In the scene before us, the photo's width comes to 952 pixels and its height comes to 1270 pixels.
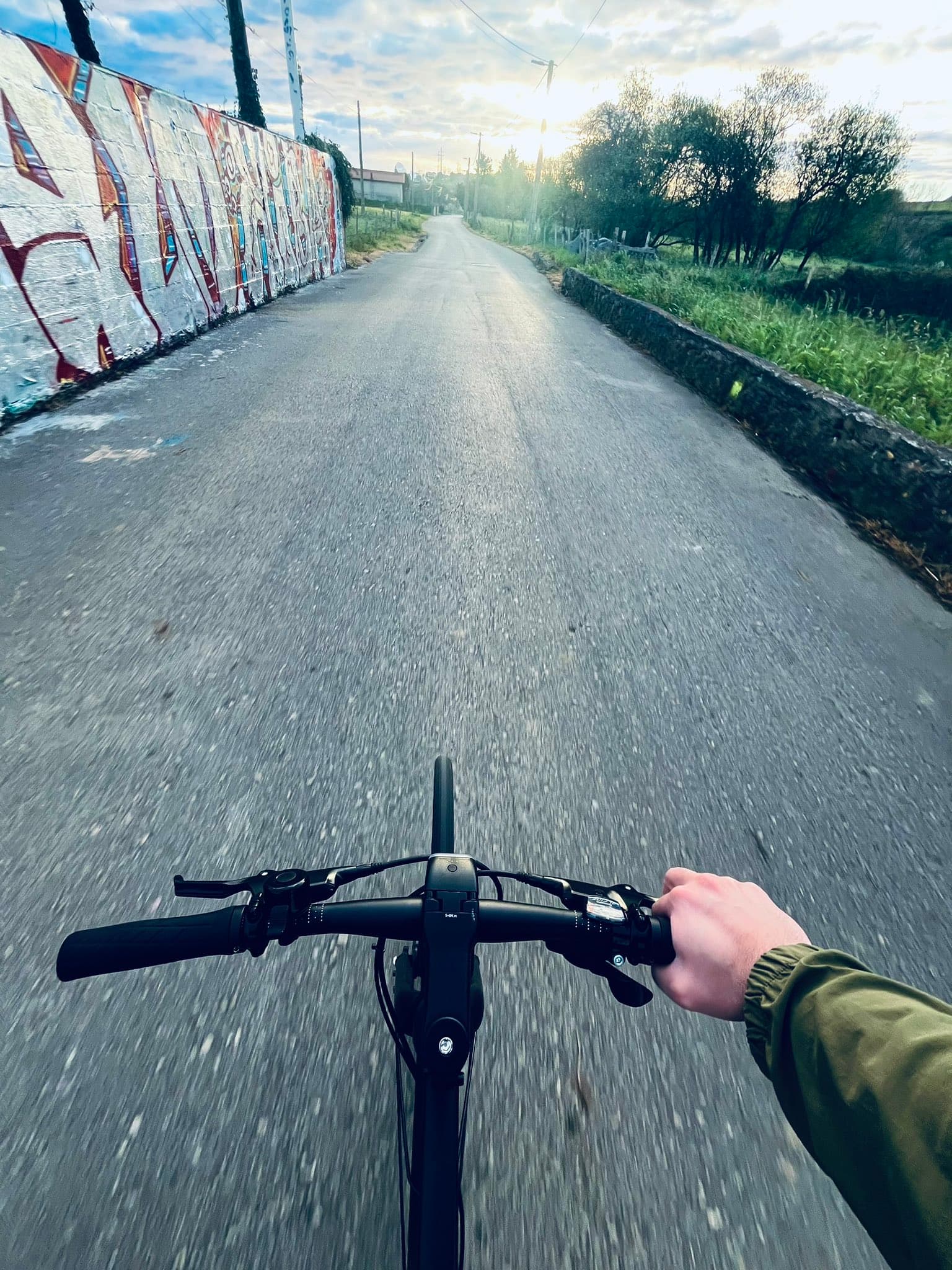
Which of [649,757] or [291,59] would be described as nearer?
[649,757]

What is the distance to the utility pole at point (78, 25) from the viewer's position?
37.1 ft

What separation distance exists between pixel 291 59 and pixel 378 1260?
25048 millimetres

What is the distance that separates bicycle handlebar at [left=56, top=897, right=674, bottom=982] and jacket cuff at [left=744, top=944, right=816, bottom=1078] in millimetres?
126

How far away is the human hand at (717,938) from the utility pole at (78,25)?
56.5 ft

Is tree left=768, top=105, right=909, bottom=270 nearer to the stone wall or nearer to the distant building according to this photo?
A: the stone wall

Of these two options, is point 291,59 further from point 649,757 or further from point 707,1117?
point 707,1117

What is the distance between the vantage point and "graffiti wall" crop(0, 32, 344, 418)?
16.5 feet

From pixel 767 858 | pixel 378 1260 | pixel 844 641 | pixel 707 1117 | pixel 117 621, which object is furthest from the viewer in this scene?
pixel 844 641

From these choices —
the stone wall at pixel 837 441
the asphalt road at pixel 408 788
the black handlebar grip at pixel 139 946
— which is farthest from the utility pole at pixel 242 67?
the black handlebar grip at pixel 139 946

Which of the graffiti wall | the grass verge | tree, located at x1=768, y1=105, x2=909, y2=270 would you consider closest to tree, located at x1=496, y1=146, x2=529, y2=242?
the grass verge

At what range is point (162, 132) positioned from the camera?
7719 mm

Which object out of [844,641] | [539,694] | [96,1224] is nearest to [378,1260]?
[96,1224]

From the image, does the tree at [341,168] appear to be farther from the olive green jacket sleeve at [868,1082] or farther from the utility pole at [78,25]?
the olive green jacket sleeve at [868,1082]

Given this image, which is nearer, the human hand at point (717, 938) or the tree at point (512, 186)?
the human hand at point (717, 938)
